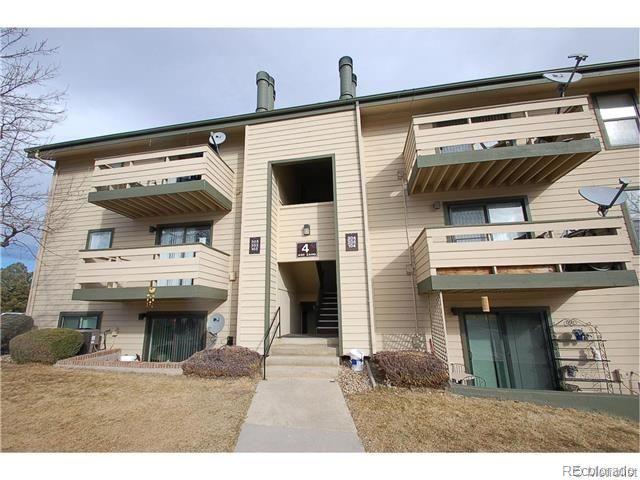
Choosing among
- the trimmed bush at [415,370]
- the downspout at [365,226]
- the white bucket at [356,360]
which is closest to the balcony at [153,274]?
the white bucket at [356,360]

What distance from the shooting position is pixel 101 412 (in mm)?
4590

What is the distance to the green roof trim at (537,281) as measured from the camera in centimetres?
578

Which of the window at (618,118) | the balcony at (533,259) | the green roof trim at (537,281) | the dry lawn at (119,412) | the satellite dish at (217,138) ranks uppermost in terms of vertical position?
the satellite dish at (217,138)

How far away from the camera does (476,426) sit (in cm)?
420

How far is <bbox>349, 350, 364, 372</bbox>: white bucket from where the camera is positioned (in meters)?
7.02

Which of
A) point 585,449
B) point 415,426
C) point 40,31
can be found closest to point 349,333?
point 415,426

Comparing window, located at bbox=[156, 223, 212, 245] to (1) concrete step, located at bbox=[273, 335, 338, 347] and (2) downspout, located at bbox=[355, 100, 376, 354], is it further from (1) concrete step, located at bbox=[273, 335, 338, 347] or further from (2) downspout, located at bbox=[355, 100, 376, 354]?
(2) downspout, located at bbox=[355, 100, 376, 354]

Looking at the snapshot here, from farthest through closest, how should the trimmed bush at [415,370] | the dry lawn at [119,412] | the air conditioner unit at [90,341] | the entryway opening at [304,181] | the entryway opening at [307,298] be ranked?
the entryway opening at [304,181] < the entryway opening at [307,298] < the air conditioner unit at [90,341] < the trimmed bush at [415,370] < the dry lawn at [119,412]

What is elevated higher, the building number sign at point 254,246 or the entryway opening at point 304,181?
the entryway opening at point 304,181

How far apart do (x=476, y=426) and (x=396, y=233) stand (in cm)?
533

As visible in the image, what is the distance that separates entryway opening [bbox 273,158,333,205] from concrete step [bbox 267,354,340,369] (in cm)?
557

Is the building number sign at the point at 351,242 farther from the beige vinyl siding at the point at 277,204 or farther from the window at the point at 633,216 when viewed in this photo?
the window at the point at 633,216

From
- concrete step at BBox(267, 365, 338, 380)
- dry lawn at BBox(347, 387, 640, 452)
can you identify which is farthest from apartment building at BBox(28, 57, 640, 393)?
dry lawn at BBox(347, 387, 640, 452)

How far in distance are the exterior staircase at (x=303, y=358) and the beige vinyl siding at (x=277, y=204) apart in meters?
0.56
